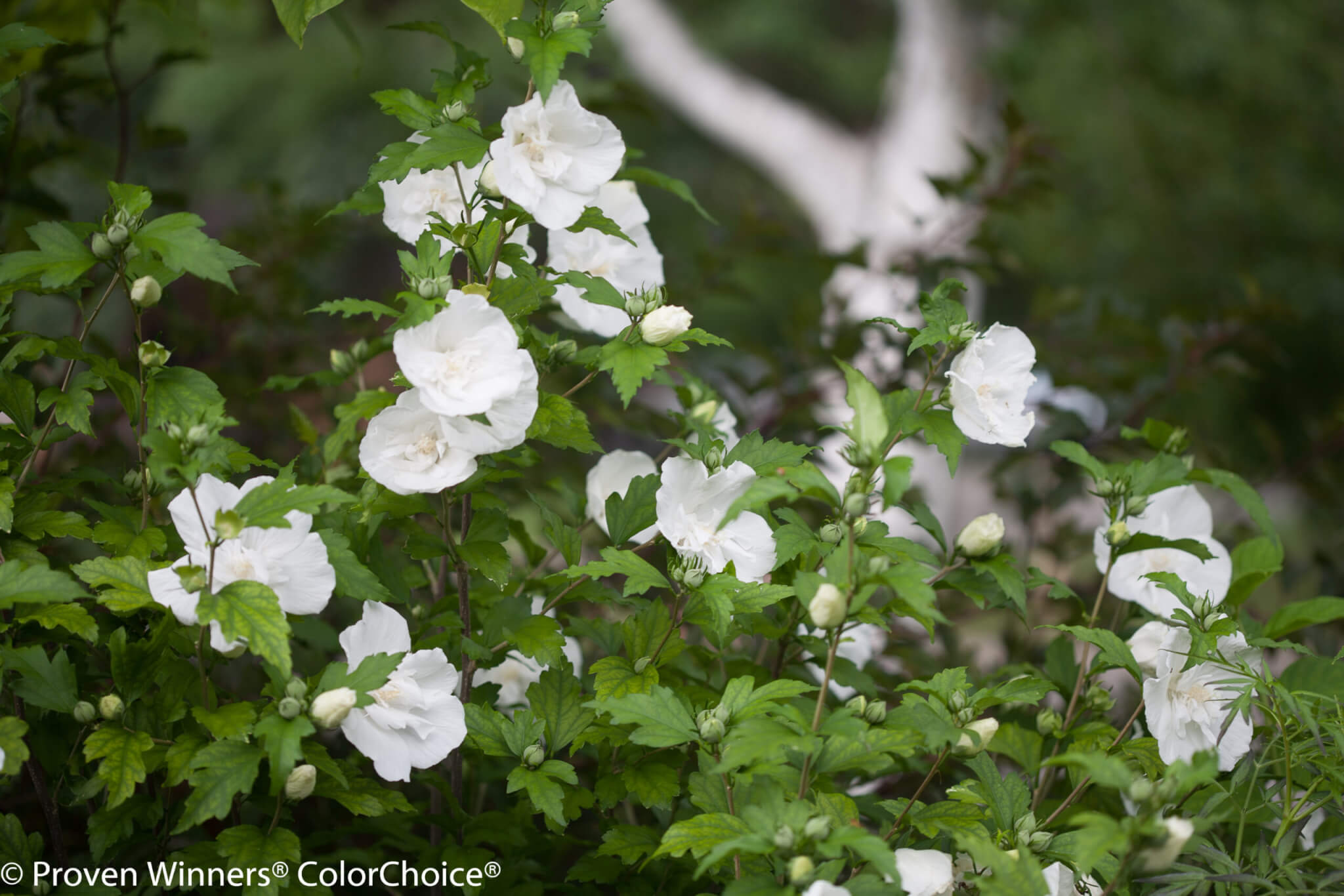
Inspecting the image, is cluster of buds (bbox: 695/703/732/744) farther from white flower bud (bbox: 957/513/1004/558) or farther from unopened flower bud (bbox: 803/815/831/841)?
white flower bud (bbox: 957/513/1004/558)

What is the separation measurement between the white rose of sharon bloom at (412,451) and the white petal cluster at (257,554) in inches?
3.1

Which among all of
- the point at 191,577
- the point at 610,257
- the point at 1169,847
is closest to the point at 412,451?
the point at 191,577

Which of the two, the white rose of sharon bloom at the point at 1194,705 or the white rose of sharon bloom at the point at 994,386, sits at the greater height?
the white rose of sharon bloom at the point at 994,386

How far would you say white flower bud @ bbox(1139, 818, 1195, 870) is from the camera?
2.26 feet

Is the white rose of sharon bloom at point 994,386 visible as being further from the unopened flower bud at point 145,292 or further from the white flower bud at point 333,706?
the unopened flower bud at point 145,292

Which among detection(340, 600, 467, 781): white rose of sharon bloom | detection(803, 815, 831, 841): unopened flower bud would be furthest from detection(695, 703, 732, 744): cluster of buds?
detection(340, 600, 467, 781): white rose of sharon bloom

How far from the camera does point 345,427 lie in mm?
966

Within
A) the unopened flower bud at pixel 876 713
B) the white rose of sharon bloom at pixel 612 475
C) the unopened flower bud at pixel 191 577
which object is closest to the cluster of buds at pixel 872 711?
the unopened flower bud at pixel 876 713

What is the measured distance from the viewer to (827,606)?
2.45ft

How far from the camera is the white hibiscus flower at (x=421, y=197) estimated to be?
1.03 metres

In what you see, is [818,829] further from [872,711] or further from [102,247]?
[102,247]

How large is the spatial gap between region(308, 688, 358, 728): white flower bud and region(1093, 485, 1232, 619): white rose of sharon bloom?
86cm

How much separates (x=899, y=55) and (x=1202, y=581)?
2.98m

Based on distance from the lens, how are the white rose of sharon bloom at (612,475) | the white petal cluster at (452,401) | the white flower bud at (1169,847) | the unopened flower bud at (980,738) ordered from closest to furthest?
the white flower bud at (1169,847) → the white petal cluster at (452,401) → the unopened flower bud at (980,738) → the white rose of sharon bloom at (612,475)
